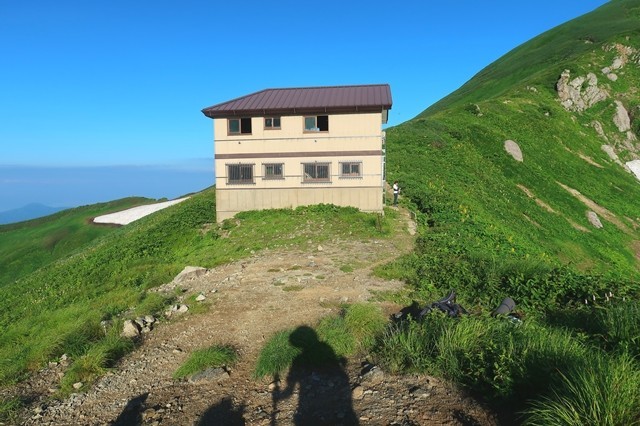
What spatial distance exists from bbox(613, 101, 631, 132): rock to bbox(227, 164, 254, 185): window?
5892 cm

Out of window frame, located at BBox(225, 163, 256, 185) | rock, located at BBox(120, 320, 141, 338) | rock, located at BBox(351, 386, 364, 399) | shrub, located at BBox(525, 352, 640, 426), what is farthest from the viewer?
window frame, located at BBox(225, 163, 256, 185)

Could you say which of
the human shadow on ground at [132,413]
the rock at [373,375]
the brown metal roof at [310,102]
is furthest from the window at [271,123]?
the rock at [373,375]

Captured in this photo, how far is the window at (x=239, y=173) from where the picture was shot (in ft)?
85.2

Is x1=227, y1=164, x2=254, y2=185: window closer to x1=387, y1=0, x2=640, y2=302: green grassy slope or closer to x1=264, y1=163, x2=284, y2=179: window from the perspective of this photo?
x1=264, y1=163, x2=284, y2=179: window

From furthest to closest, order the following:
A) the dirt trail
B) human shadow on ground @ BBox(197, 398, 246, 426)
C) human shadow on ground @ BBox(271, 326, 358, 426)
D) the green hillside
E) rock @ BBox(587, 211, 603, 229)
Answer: rock @ BBox(587, 211, 603, 229) → human shadow on ground @ BBox(197, 398, 246, 426) → human shadow on ground @ BBox(271, 326, 358, 426) → the dirt trail → the green hillside

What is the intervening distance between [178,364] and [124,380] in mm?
1172

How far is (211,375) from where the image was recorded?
8.40 metres

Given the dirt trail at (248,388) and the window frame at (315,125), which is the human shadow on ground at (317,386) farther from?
the window frame at (315,125)

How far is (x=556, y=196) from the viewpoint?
35094mm

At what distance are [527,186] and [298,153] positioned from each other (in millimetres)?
23565

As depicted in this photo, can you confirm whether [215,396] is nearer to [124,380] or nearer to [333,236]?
[124,380]

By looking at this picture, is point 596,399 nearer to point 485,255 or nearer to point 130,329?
point 130,329

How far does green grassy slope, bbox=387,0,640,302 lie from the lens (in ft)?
49.8

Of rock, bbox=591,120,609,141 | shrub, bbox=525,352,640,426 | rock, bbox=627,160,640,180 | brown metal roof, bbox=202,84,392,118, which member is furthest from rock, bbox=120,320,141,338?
rock, bbox=591,120,609,141
